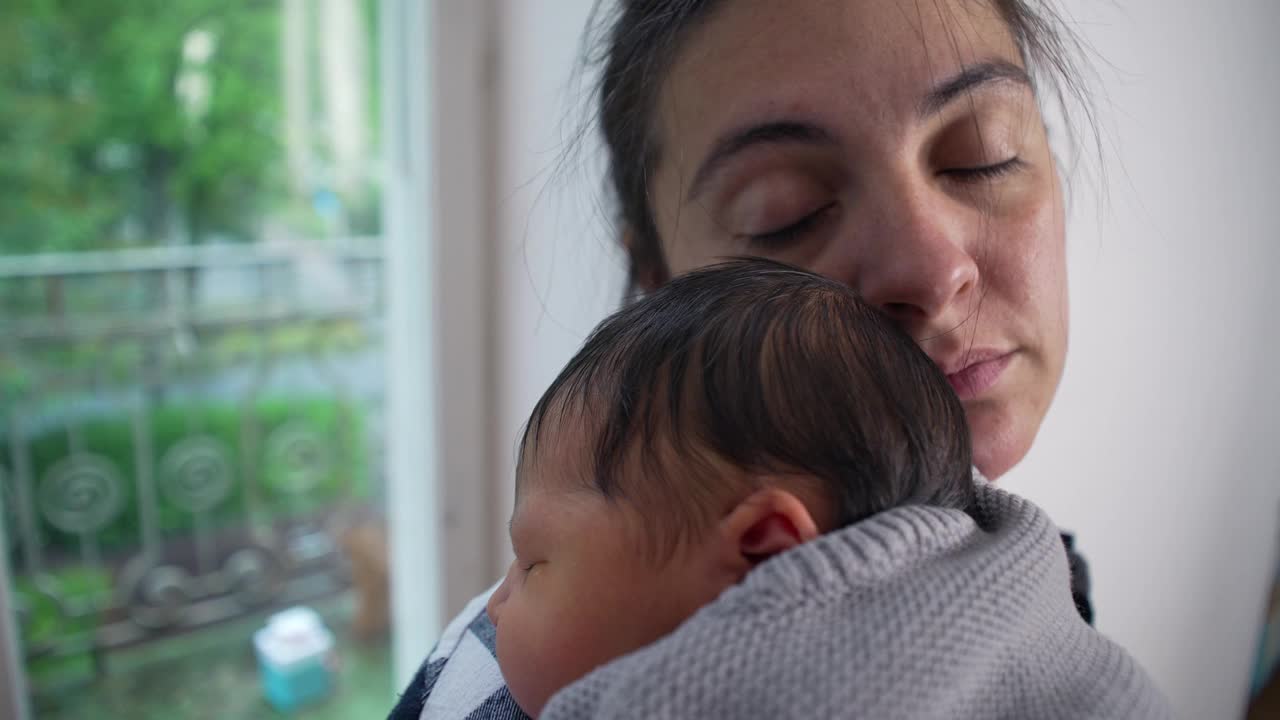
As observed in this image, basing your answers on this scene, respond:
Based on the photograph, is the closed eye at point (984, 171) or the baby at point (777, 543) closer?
the baby at point (777, 543)

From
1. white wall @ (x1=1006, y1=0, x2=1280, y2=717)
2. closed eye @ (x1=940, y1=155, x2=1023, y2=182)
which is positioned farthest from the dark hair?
white wall @ (x1=1006, y1=0, x2=1280, y2=717)

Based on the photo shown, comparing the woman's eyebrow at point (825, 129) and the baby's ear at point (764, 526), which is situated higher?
the woman's eyebrow at point (825, 129)

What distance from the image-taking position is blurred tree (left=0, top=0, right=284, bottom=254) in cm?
203

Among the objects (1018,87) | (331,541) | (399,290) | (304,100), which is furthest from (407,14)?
(331,541)

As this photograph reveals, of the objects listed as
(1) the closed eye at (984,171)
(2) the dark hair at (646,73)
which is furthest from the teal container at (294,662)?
(1) the closed eye at (984,171)

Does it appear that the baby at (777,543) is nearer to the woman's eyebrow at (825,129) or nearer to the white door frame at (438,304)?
the woman's eyebrow at (825,129)

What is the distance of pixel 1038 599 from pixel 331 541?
8.48 feet

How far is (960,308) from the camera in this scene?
0.62m

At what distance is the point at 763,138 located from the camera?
637 millimetres

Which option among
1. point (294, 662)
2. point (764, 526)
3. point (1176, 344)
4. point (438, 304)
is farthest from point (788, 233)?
point (294, 662)

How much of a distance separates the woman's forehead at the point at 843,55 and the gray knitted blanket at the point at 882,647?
1.04ft

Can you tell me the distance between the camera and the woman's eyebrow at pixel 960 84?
0.61 metres

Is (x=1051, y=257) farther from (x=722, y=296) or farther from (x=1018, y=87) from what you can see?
(x=722, y=296)

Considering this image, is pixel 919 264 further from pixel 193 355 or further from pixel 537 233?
pixel 193 355
